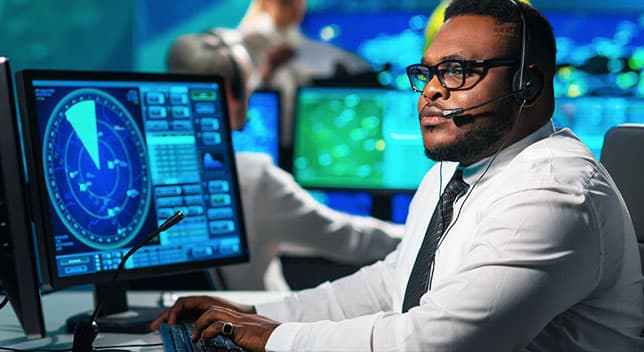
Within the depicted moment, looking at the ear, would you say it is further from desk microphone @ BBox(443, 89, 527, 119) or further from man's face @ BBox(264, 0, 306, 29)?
man's face @ BBox(264, 0, 306, 29)

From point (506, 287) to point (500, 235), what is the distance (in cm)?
8

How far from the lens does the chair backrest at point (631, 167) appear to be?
1579 millimetres

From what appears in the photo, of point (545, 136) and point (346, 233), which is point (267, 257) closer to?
point (346, 233)

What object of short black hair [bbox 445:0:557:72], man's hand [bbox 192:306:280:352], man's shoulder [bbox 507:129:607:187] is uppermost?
short black hair [bbox 445:0:557:72]

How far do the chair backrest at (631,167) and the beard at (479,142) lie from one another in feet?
0.87

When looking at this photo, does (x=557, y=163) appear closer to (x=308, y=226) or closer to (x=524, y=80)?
(x=524, y=80)

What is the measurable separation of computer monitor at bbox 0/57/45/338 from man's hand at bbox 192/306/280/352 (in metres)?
0.25

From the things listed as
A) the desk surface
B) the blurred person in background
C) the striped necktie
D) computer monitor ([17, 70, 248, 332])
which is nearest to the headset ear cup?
the striped necktie

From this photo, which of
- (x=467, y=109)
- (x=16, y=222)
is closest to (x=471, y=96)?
(x=467, y=109)

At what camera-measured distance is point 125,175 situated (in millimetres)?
1674

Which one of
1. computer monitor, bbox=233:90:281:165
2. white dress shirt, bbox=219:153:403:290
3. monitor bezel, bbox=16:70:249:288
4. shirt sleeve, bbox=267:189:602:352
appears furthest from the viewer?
computer monitor, bbox=233:90:281:165

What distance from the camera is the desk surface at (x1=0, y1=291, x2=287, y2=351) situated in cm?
155

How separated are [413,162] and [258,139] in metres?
0.61

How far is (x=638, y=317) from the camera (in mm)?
1392
